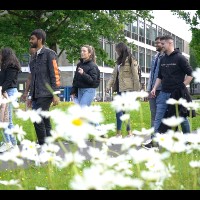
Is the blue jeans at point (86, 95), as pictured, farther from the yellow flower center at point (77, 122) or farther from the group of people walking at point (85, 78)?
the yellow flower center at point (77, 122)

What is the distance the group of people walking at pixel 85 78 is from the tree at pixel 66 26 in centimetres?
1686

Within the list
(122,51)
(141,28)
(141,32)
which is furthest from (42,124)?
(141,32)

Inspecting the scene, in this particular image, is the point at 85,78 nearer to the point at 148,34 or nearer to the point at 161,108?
the point at 161,108

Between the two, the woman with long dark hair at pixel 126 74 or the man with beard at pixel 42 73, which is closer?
the man with beard at pixel 42 73

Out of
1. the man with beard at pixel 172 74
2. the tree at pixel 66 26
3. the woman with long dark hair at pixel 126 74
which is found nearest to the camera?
the man with beard at pixel 172 74

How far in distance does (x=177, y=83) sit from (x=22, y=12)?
70.1 feet

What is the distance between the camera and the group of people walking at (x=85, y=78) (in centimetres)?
716

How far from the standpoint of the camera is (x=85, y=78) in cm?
927

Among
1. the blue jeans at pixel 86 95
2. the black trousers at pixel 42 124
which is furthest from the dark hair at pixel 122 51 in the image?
the black trousers at pixel 42 124

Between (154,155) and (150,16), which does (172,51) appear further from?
(150,16)

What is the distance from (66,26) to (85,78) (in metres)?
18.7

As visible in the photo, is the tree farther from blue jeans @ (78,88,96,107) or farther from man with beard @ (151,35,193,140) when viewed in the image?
man with beard @ (151,35,193,140)
